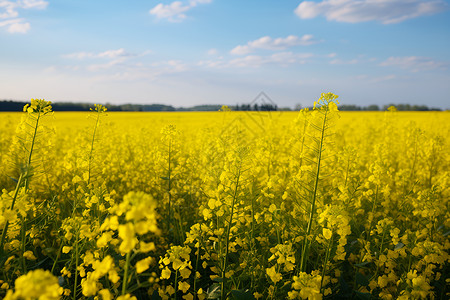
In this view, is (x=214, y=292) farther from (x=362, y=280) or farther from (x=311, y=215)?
(x=362, y=280)

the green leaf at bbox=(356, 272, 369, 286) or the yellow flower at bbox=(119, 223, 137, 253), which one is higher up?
the yellow flower at bbox=(119, 223, 137, 253)

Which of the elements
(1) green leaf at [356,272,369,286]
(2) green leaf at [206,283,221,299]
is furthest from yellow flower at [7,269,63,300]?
(1) green leaf at [356,272,369,286]

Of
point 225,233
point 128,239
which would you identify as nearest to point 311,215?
point 225,233

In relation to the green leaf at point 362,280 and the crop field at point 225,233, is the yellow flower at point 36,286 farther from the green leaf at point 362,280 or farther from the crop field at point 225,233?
the green leaf at point 362,280

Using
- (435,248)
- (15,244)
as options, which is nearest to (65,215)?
(15,244)

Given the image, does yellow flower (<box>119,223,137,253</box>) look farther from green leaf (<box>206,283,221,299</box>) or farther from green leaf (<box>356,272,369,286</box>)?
green leaf (<box>356,272,369,286</box>)

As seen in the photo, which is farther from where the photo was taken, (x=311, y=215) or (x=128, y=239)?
(x=311, y=215)

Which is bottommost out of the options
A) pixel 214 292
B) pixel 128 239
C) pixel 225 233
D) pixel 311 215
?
pixel 214 292

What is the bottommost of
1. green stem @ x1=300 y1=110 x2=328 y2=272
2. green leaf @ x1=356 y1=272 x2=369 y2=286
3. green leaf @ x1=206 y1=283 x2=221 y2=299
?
green leaf @ x1=206 y1=283 x2=221 y2=299

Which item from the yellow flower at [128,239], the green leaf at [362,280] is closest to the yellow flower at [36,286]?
the yellow flower at [128,239]

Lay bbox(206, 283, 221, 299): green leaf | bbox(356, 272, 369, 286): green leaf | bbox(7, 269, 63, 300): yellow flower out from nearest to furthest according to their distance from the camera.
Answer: bbox(7, 269, 63, 300): yellow flower < bbox(206, 283, 221, 299): green leaf < bbox(356, 272, 369, 286): green leaf

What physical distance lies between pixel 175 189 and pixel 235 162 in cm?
241

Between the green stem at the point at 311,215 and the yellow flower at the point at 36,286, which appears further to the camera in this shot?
the green stem at the point at 311,215

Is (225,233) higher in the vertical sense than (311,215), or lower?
lower
